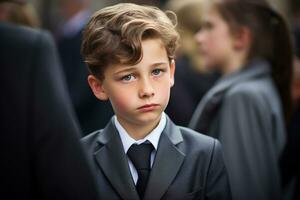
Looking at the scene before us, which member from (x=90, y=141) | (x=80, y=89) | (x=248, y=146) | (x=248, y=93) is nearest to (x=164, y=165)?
(x=90, y=141)

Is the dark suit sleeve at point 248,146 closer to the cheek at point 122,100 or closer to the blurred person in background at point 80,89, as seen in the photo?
the cheek at point 122,100

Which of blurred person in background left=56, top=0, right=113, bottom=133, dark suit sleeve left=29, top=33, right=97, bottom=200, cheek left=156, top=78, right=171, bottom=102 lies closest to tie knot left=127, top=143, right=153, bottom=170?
cheek left=156, top=78, right=171, bottom=102

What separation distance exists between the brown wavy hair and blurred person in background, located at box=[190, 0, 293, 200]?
1.12 metres

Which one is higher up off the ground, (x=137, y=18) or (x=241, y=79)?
(x=137, y=18)

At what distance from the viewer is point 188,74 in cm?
531

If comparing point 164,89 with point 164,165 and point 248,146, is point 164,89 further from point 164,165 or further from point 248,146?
point 248,146

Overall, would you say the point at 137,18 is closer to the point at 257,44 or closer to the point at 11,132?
the point at 11,132

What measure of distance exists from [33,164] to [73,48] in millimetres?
3981

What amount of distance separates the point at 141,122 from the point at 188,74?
2.70 m

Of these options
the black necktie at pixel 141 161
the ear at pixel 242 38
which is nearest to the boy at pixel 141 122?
the black necktie at pixel 141 161

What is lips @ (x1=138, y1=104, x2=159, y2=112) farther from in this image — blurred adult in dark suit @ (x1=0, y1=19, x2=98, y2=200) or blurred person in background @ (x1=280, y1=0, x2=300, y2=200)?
blurred person in background @ (x1=280, y1=0, x2=300, y2=200)

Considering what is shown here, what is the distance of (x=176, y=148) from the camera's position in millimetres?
2691

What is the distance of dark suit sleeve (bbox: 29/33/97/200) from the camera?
2.27 meters

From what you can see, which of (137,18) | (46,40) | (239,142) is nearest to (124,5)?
(137,18)
